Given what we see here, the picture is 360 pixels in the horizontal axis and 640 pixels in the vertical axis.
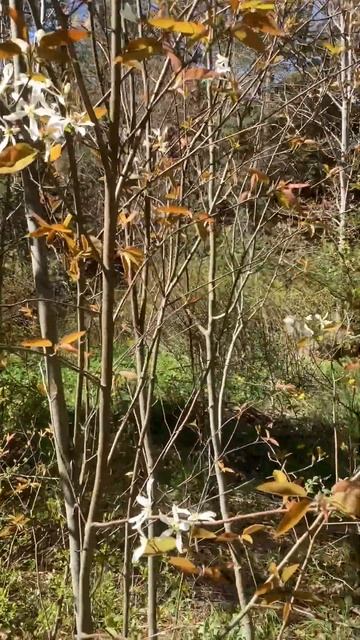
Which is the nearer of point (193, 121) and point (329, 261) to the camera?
point (193, 121)

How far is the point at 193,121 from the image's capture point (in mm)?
2080

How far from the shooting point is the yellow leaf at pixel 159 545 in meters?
1.08

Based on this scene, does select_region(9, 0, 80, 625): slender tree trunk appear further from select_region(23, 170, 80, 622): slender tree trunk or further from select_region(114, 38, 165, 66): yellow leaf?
select_region(114, 38, 165, 66): yellow leaf

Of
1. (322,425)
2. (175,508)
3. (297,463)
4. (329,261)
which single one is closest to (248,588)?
(297,463)

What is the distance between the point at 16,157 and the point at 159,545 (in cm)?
63

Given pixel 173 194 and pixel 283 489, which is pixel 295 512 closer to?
pixel 283 489

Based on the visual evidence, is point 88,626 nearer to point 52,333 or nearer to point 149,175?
point 52,333

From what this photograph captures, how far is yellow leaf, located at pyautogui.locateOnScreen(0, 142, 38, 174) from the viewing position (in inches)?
37.7

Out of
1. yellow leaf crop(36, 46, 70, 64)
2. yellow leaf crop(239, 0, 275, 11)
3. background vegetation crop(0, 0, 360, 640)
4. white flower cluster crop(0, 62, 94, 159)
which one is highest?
yellow leaf crop(239, 0, 275, 11)

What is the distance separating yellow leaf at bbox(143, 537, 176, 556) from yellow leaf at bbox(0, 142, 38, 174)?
2.01ft

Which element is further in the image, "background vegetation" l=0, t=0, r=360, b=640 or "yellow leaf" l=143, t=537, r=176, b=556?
"background vegetation" l=0, t=0, r=360, b=640

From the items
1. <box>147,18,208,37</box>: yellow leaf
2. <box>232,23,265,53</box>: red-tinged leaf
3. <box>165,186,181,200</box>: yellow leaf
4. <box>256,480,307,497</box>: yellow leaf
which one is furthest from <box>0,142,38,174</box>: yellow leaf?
<box>165,186,181,200</box>: yellow leaf

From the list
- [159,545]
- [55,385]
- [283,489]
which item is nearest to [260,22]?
[283,489]

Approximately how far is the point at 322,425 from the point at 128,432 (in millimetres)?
1889
